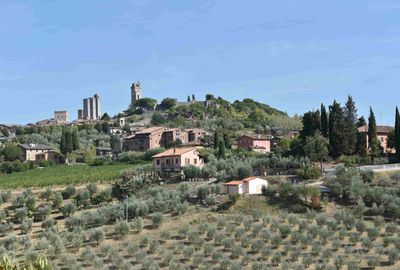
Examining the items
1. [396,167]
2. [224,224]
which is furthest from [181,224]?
[396,167]

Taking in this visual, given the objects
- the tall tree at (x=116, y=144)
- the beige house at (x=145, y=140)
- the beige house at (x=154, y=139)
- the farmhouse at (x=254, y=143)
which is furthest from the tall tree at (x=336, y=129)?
the tall tree at (x=116, y=144)

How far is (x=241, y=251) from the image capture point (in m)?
44.4

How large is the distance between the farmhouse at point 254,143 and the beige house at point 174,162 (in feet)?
61.4

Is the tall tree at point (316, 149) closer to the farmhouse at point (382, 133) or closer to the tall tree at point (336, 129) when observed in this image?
the tall tree at point (336, 129)

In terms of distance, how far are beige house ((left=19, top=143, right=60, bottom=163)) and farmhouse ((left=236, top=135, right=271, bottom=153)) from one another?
29830mm

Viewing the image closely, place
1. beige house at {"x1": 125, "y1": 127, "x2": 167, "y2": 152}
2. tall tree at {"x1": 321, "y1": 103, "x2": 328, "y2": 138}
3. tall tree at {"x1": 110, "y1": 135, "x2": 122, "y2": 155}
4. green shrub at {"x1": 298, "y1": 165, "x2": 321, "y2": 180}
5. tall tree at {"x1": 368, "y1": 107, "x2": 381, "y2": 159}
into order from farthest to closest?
tall tree at {"x1": 110, "y1": 135, "x2": 122, "y2": 155} < beige house at {"x1": 125, "y1": 127, "x2": 167, "y2": 152} < tall tree at {"x1": 321, "y1": 103, "x2": 328, "y2": 138} < tall tree at {"x1": 368, "y1": 107, "x2": 381, "y2": 159} < green shrub at {"x1": 298, "y1": 165, "x2": 321, "y2": 180}

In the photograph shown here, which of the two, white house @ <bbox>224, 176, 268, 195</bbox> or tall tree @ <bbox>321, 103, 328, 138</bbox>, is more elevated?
tall tree @ <bbox>321, 103, 328, 138</bbox>

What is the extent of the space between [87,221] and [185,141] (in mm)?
57094

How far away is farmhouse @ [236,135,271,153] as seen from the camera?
9431cm

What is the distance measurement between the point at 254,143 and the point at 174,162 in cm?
2277

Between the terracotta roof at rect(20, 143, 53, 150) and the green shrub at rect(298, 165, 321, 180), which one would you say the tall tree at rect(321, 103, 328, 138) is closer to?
the green shrub at rect(298, 165, 321, 180)

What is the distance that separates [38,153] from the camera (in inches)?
4326

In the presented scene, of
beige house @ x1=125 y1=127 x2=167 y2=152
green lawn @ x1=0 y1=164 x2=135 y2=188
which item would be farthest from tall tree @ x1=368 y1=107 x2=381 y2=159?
beige house @ x1=125 y1=127 x2=167 y2=152

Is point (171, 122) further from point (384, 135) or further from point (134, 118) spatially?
point (384, 135)
